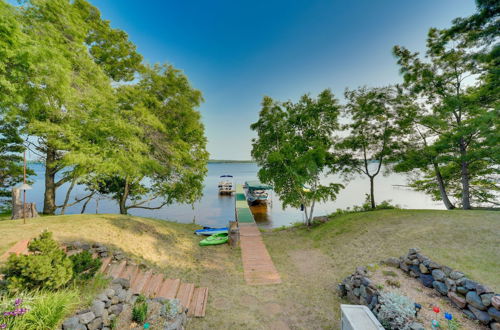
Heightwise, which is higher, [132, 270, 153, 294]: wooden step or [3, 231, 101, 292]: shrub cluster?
[3, 231, 101, 292]: shrub cluster

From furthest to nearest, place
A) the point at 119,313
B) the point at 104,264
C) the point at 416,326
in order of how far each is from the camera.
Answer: the point at 104,264, the point at 119,313, the point at 416,326

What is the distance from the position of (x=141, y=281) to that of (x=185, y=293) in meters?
1.27

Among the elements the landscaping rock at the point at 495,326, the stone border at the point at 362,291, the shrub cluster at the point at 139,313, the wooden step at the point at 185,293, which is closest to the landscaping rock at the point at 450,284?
the landscaping rock at the point at 495,326

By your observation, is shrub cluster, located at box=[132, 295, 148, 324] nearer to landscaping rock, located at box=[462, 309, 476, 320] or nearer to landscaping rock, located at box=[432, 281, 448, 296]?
landscaping rock, located at box=[462, 309, 476, 320]

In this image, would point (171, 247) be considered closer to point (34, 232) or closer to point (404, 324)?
point (34, 232)

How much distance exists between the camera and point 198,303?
16.6ft

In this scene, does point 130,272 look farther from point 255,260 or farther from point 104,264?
point 255,260

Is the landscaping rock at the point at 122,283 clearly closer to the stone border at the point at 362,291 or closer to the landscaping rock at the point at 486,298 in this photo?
the stone border at the point at 362,291

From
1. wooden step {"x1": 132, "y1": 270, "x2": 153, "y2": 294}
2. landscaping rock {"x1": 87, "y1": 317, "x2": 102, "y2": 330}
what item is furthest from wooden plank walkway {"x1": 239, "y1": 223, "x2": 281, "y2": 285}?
landscaping rock {"x1": 87, "y1": 317, "x2": 102, "y2": 330}

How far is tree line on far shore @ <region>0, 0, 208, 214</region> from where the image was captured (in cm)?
564

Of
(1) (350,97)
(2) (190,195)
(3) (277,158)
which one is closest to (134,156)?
(2) (190,195)

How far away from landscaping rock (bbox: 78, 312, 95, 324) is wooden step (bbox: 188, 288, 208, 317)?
90.9 inches

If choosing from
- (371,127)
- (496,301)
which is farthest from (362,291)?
(371,127)

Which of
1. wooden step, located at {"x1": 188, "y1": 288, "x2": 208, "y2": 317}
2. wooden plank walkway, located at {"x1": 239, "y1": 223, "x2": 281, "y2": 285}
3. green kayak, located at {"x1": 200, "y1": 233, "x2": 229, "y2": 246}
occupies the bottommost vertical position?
wooden plank walkway, located at {"x1": 239, "y1": 223, "x2": 281, "y2": 285}
